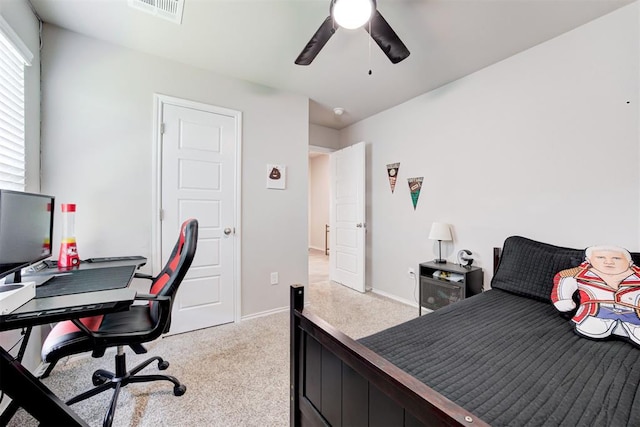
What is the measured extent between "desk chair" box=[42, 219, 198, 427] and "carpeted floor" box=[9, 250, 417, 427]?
A: 0.11m

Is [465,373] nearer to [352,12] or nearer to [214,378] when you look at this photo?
[214,378]

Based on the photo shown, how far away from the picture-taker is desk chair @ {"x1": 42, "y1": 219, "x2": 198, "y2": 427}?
129 cm

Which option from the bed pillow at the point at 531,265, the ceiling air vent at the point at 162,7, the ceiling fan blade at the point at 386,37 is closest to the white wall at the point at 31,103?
the ceiling air vent at the point at 162,7

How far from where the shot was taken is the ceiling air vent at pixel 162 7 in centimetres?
172

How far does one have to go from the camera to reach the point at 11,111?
61.9 inches

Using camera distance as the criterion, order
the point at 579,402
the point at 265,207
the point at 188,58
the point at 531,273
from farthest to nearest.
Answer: the point at 265,207 → the point at 188,58 → the point at 531,273 → the point at 579,402

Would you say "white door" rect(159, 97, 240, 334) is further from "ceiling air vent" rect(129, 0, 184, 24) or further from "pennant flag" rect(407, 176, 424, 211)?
"pennant flag" rect(407, 176, 424, 211)

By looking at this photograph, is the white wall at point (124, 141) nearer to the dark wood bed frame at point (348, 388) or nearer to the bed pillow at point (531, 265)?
the dark wood bed frame at point (348, 388)

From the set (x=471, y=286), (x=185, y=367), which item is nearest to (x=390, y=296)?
(x=471, y=286)

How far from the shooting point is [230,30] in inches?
78.2

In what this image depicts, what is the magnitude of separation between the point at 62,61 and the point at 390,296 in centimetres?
399

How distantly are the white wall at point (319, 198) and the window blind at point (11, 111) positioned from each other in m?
5.79

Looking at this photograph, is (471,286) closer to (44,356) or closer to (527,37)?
(527,37)

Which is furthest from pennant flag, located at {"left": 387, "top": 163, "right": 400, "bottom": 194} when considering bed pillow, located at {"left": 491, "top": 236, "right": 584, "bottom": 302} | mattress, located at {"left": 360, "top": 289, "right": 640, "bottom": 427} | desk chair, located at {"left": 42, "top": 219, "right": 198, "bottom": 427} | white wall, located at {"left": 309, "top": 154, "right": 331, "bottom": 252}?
white wall, located at {"left": 309, "top": 154, "right": 331, "bottom": 252}
